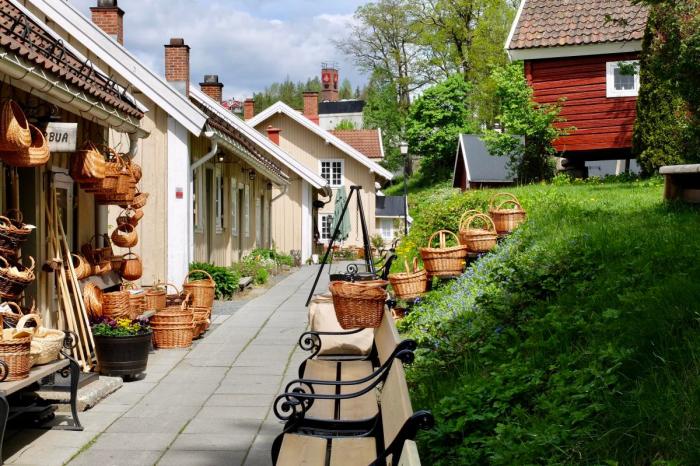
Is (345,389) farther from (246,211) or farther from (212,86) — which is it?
(212,86)

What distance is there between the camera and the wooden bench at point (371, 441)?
12.0 ft

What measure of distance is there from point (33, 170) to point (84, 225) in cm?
208

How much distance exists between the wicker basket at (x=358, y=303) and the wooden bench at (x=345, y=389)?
112 millimetres

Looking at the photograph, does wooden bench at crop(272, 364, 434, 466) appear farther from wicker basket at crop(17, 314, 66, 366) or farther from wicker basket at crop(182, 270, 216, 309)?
wicker basket at crop(182, 270, 216, 309)

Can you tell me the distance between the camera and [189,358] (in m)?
10.3

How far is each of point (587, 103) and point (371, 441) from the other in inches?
664

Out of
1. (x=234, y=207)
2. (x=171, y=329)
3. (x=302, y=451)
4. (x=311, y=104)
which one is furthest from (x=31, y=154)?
(x=311, y=104)

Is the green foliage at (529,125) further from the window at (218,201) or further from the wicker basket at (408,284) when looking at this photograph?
the wicker basket at (408,284)

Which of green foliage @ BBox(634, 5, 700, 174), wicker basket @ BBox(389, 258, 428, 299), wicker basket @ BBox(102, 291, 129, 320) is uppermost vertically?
green foliage @ BBox(634, 5, 700, 174)

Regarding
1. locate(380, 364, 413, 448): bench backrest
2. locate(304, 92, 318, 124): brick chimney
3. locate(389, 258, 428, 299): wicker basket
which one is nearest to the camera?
locate(380, 364, 413, 448): bench backrest

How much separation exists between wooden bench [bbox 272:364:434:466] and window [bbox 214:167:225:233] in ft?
44.4

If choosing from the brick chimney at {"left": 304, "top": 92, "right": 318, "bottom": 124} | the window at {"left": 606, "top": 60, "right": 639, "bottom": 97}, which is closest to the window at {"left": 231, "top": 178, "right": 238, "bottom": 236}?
the window at {"left": 606, "top": 60, "right": 639, "bottom": 97}

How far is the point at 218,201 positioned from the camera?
18672mm

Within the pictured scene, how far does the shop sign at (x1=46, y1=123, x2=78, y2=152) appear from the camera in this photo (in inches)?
305
